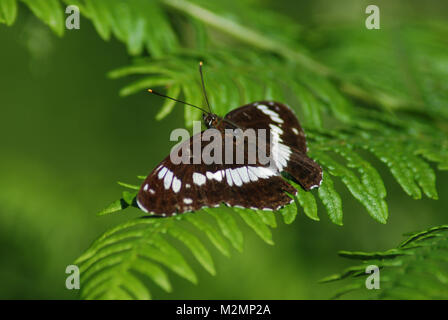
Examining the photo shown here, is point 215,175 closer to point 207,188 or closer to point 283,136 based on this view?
point 207,188

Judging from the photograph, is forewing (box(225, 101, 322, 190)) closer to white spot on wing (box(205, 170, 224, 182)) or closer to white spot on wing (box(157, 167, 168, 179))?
white spot on wing (box(205, 170, 224, 182))

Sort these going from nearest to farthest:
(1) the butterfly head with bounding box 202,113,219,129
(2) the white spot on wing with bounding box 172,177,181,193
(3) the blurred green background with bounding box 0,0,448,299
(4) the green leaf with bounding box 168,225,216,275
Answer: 1. (4) the green leaf with bounding box 168,225,216,275
2. (2) the white spot on wing with bounding box 172,177,181,193
3. (1) the butterfly head with bounding box 202,113,219,129
4. (3) the blurred green background with bounding box 0,0,448,299

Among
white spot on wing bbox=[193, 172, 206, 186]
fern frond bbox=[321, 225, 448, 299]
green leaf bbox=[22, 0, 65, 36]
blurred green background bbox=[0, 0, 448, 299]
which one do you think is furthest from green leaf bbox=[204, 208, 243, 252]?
blurred green background bbox=[0, 0, 448, 299]

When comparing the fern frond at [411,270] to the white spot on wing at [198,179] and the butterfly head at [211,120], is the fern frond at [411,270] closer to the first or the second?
the white spot on wing at [198,179]

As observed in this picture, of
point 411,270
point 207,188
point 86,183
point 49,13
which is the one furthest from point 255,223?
point 86,183

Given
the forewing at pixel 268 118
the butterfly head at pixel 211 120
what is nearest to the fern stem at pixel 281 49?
the forewing at pixel 268 118

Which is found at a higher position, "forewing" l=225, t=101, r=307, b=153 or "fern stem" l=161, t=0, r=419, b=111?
"fern stem" l=161, t=0, r=419, b=111
